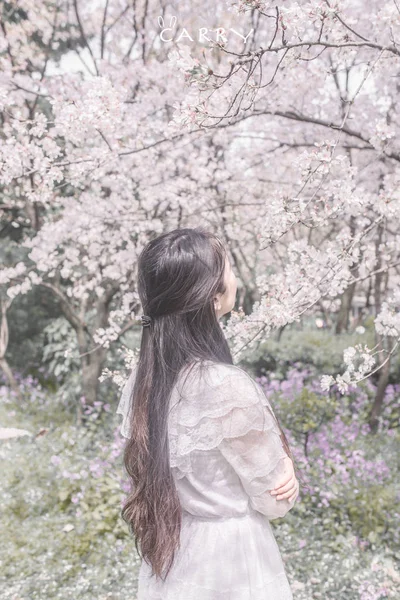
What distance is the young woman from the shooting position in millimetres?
1138

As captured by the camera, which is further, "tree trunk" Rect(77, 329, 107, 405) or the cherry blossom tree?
"tree trunk" Rect(77, 329, 107, 405)

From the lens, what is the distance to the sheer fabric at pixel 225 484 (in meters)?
1.12

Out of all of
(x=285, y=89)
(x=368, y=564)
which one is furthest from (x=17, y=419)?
(x=285, y=89)

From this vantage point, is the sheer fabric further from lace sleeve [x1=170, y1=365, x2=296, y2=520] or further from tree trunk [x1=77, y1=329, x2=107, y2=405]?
tree trunk [x1=77, y1=329, x2=107, y2=405]

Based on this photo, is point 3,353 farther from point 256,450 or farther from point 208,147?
point 256,450

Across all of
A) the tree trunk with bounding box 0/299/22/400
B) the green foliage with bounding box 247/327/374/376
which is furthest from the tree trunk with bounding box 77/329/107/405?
the green foliage with bounding box 247/327/374/376

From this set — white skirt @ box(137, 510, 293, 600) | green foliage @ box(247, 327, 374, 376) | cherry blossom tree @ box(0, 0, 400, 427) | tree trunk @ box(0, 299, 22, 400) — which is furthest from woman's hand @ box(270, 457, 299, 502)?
tree trunk @ box(0, 299, 22, 400)

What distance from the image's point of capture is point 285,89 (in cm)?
326

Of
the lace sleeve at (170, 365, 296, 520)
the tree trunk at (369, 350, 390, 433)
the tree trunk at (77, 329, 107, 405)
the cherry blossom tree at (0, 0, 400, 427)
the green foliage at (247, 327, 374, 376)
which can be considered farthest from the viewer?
the green foliage at (247, 327, 374, 376)

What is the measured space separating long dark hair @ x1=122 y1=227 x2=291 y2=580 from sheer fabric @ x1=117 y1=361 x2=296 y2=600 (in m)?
0.03

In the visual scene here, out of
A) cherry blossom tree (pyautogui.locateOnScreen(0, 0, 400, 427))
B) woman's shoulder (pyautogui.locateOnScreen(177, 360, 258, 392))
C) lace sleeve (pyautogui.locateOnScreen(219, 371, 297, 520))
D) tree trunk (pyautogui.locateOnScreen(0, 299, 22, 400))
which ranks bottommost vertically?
tree trunk (pyautogui.locateOnScreen(0, 299, 22, 400))

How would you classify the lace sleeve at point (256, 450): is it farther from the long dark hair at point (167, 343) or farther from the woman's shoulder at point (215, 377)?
the long dark hair at point (167, 343)

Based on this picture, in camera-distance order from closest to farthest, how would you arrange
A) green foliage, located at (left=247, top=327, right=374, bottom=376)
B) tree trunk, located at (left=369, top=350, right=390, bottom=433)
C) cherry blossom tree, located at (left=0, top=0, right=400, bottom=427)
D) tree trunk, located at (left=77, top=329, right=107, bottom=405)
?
cherry blossom tree, located at (left=0, top=0, right=400, bottom=427)
tree trunk, located at (left=369, top=350, right=390, bottom=433)
tree trunk, located at (left=77, top=329, right=107, bottom=405)
green foliage, located at (left=247, top=327, right=374, bottom=376)

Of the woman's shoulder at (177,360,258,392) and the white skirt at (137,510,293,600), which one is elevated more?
the woman's shoulder at (177,360,258,392)
